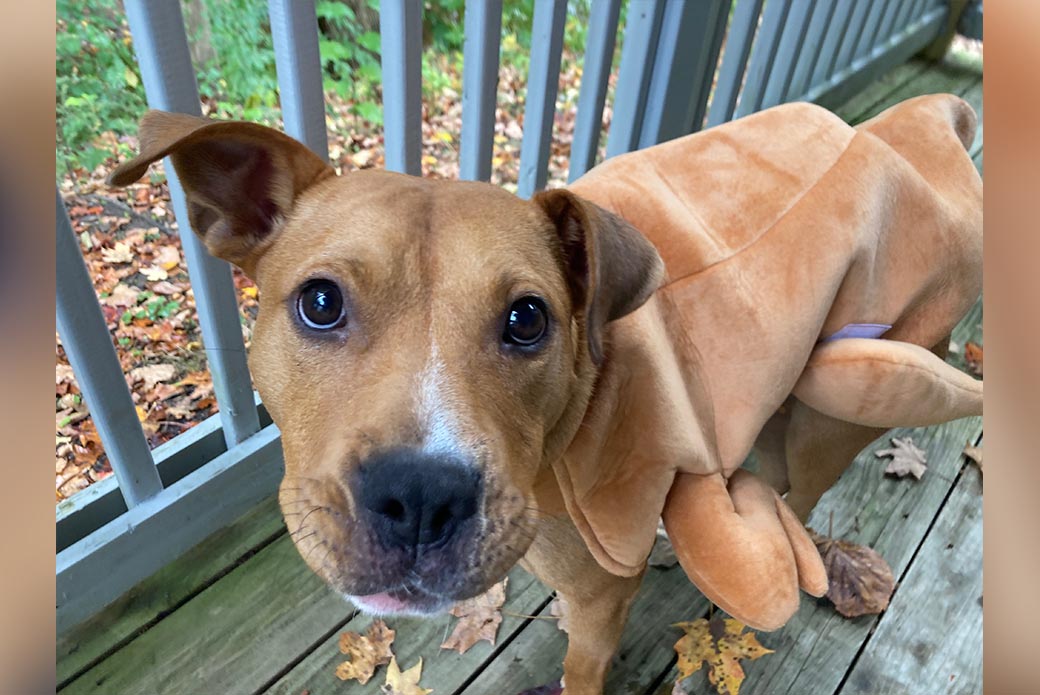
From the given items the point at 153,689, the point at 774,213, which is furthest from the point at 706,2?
the point at 153,689

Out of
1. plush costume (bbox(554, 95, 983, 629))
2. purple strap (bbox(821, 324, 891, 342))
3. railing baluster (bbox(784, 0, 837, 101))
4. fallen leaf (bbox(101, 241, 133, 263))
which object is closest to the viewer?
plush costume (bbox(554, 95, 983, 629))

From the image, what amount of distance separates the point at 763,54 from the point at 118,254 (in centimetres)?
347

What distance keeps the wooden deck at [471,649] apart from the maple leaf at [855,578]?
42mm

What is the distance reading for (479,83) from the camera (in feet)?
8.34

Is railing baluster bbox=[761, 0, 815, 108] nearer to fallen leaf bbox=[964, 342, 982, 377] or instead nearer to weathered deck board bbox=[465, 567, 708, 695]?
fallen leaf bbox=[964, 342, 982, 377]

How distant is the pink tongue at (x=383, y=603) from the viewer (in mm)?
1323

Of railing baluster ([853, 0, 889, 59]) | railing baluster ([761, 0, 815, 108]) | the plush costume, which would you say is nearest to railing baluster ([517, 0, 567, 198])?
the plush costume

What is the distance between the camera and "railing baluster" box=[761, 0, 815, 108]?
414cm

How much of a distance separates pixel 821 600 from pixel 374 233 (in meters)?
2.19

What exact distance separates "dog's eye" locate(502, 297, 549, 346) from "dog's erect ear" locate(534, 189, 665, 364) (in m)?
0.10

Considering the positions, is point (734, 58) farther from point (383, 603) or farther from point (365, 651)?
point (383, 603)

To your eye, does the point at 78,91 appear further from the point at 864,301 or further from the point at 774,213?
the point at 864,301

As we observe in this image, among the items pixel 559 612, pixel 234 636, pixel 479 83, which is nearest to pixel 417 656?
pixel 559 612
